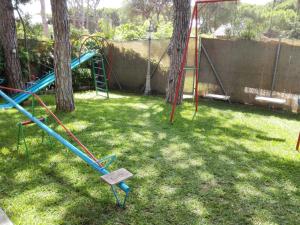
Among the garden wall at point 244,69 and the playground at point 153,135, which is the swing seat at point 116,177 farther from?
the garden wall at point 244,69

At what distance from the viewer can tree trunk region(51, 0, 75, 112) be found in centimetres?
554

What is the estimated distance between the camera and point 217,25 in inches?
1089

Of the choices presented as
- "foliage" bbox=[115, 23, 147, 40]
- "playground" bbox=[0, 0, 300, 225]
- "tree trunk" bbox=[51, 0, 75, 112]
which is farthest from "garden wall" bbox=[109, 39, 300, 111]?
"foliage" bbox=[115, 23, 147, 40]

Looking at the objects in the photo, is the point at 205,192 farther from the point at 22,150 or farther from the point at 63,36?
the point at 63,36

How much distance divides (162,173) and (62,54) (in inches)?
135

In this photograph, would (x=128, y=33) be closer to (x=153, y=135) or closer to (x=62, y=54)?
(x=62, y=54)

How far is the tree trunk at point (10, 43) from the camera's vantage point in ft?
24.2

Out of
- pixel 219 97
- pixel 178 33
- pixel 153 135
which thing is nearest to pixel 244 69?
pixel 219 97

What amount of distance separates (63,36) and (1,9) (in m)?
2.92

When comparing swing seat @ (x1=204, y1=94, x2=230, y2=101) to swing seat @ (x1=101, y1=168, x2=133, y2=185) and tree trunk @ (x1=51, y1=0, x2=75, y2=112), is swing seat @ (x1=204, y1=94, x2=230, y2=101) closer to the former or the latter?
tree trunk @ (x1=51, y1=0, x2=75, y2=112)

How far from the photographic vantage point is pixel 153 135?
16.3 feet

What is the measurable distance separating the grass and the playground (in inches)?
0.6

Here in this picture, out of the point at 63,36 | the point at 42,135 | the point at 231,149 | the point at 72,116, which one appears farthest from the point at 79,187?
the point at 63,36

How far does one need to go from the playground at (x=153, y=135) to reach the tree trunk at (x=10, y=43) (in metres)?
0.03
